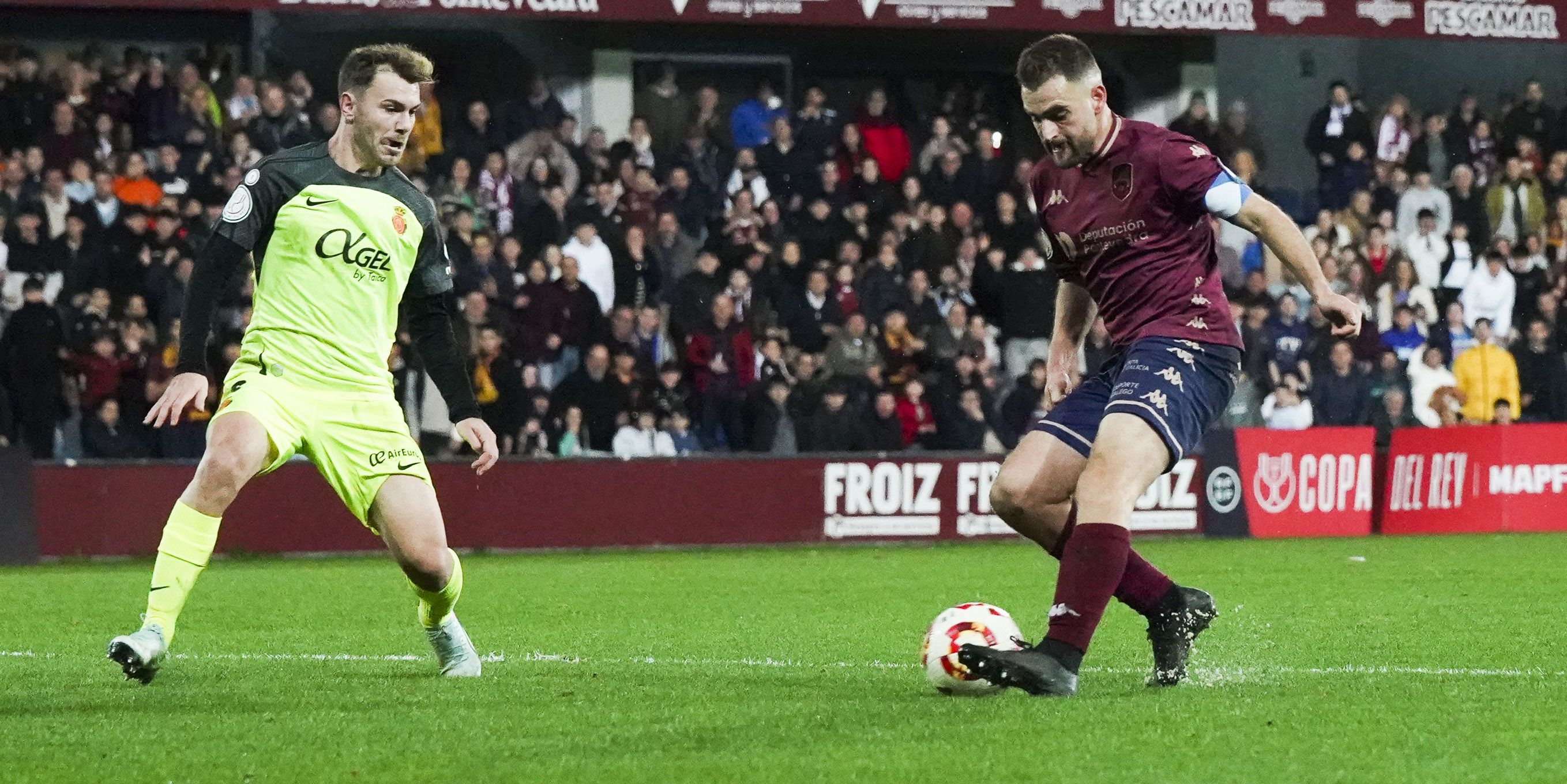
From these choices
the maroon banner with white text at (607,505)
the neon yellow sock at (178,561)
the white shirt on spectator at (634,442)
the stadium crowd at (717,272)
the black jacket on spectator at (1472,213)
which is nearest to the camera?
the neon yellow sock at (178,561)

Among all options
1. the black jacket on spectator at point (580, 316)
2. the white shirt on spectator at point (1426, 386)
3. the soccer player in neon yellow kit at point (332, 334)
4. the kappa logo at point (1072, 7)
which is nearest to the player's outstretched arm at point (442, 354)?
the soccer player in neon yellow kit at point (332, 334)

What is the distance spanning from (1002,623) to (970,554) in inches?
383

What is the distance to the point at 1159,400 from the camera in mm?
6551

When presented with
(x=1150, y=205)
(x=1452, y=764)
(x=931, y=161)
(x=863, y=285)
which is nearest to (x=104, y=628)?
(x=1150, y=205)

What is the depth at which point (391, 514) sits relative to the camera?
23.6 feet

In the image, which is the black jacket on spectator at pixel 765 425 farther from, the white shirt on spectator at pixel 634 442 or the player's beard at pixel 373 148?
the player's beard at pixel 373 148

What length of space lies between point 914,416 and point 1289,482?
3.46 m

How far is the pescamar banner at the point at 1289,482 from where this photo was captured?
1930cm

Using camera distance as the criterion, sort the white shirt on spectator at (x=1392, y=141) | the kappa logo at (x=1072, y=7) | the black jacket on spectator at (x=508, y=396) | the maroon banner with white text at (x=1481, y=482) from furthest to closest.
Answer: the white shirt on spectator at (x=1392, y=141) < the kappa logo at (x=1072, y=7) < the maroon banner with white text at (x=1481, y=482) < the black jacket on spectator at (x=508, y=396)

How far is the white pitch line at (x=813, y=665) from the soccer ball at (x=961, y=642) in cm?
67

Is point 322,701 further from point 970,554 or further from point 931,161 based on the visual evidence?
point 931,161

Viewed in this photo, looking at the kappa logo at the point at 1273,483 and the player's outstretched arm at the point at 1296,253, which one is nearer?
the player's outstretched arm at the point at 1296,253

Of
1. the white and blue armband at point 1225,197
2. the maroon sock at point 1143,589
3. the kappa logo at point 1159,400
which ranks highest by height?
the white and blue armband at point 1225,197

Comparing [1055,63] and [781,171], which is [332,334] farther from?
[781,171]
